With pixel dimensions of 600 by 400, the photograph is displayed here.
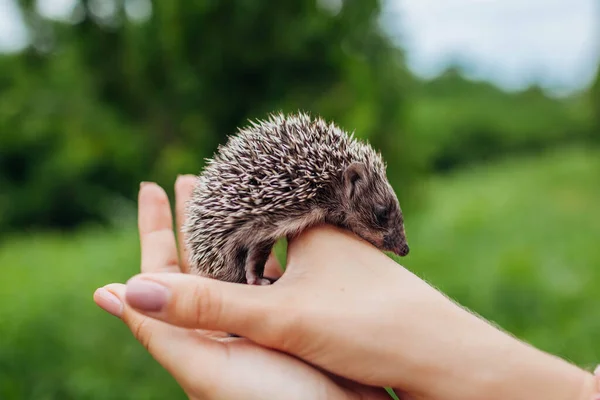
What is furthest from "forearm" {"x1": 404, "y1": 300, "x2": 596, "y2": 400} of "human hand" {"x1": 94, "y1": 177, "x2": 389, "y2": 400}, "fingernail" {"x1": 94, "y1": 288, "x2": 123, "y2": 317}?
"fingernail" {"x1": 94, "y1": 288, "x2": 123, "y2": 317}

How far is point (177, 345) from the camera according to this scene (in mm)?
2744

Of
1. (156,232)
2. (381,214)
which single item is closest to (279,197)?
(381,214)

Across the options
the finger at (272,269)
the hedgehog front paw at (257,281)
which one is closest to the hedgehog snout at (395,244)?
the hedgehog front paw at (257,281)

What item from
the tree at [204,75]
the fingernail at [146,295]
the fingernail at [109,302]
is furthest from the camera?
the tree at [204,75]

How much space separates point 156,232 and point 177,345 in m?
1.25

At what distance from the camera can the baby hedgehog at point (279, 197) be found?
3.18 metres

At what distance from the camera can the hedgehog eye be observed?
3.42 m

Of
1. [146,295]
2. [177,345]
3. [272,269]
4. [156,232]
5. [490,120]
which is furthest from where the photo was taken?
[490,120]

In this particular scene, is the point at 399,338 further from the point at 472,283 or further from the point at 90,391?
the point at 472,283

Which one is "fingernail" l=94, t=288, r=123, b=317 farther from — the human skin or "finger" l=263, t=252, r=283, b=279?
"finger" l=263, t=252, r=283, b=279

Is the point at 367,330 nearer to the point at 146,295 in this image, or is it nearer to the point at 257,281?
the point at 257,281

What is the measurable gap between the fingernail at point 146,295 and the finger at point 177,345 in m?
0.34

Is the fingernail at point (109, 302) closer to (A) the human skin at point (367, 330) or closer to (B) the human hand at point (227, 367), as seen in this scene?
(B) the human hand at point (227, 367)

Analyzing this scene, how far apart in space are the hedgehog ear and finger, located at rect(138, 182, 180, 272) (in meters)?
1.24
